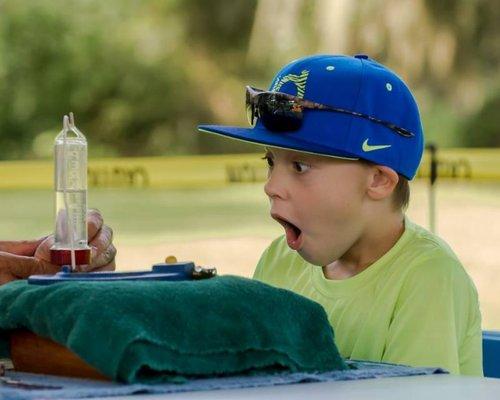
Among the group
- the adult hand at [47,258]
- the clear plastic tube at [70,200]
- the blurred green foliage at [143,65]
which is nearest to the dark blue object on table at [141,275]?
the clear plastic tube at [70,200]

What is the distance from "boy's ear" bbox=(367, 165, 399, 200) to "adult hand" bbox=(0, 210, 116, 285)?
1.23ft

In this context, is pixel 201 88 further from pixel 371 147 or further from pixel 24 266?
pixel 371 147

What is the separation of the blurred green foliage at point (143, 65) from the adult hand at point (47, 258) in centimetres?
635

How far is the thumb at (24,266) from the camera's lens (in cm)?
171

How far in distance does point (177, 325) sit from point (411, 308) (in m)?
0.42

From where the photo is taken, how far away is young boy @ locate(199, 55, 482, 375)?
4.76ft

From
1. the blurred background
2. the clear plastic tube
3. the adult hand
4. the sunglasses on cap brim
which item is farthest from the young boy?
the blurred background

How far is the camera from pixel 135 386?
3.43 ft

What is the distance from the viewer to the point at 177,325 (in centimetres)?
111

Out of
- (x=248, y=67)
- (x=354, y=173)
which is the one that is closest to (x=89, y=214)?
(x=354, y=173)

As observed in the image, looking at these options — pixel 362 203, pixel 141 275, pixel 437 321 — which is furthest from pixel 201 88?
pixel 141 275

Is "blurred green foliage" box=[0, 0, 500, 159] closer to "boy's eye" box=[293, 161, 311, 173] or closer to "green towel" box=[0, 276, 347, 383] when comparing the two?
"boy's eye" box=[293, 161, 311, 173]

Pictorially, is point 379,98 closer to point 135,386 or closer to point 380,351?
point 380,351

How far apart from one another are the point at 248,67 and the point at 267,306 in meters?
7.33
